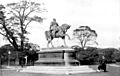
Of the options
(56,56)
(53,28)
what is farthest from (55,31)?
(56,56)

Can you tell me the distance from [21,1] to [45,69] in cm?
2215

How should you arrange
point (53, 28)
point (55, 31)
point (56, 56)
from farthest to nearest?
point (53, 28) → point (55, 31) → point (56, 56)

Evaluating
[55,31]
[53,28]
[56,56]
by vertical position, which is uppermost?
[53,28]

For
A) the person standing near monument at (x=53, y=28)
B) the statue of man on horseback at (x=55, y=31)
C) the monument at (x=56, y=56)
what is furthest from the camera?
the person standing near monument at (x=53, y=28)

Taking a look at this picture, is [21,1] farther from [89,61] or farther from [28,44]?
[89,61]

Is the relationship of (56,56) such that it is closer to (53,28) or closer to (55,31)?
(55,31)

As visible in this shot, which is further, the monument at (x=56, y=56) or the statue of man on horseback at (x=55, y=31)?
the statue of man on horseback at (x=55, y=31)

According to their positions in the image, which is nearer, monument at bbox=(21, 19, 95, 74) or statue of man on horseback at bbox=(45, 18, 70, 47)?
monument at bbox=(21, 19, 95, 74)

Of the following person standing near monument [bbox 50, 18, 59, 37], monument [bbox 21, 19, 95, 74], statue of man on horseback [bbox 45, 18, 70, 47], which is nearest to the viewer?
monument [bbox 21, 19, 95, 74]

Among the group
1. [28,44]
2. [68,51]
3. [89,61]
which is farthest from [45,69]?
[89,61]

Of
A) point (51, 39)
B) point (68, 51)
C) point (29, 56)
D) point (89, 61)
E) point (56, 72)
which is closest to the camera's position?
point (56, 72)

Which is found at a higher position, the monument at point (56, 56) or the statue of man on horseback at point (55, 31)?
the statue of man on horseback at point (55, 31)

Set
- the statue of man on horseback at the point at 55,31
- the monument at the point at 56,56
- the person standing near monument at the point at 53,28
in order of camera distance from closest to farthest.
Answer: the monument at the point at 56,56, the statue of man on horseback at the point at 55,31, the person standing near monument at the point at 53,28

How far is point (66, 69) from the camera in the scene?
88.0ft
